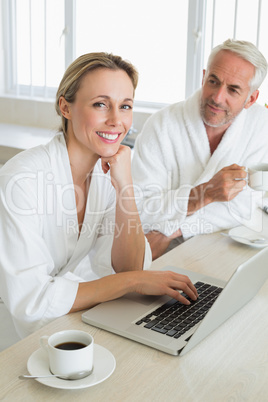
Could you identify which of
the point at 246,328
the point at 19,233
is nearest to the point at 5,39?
the point at 19,233

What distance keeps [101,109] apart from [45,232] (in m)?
0.37

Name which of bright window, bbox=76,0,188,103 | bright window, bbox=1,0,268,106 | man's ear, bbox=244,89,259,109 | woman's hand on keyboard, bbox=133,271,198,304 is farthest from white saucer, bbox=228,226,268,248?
bright window, bbox=76,0,188,103

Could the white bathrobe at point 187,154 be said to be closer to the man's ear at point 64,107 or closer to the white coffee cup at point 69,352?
the man's ear at point 64,107

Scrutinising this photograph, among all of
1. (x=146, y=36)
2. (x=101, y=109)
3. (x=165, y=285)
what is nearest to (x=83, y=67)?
(x=101, y=109)

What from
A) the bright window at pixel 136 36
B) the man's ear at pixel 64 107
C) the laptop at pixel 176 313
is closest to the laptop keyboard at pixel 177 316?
the laptop at pixel 176 313

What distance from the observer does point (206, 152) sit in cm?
207

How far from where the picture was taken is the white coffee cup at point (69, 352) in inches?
34.1

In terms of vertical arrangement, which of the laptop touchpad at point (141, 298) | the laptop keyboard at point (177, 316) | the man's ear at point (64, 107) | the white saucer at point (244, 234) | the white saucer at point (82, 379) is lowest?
the white saucer at point (244, 234)

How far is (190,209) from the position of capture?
1.93 metres

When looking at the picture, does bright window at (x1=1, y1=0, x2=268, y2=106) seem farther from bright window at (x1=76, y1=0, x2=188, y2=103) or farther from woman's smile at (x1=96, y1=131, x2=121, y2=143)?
woman's smile at (x1=96, y1=131, x2=121, y2=143)

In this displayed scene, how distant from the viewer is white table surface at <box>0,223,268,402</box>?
2.90ft

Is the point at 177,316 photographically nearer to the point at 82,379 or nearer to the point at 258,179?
the point at 82,379

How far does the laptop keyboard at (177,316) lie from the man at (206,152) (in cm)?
61

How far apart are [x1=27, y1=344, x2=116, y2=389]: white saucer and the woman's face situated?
0.64 m
